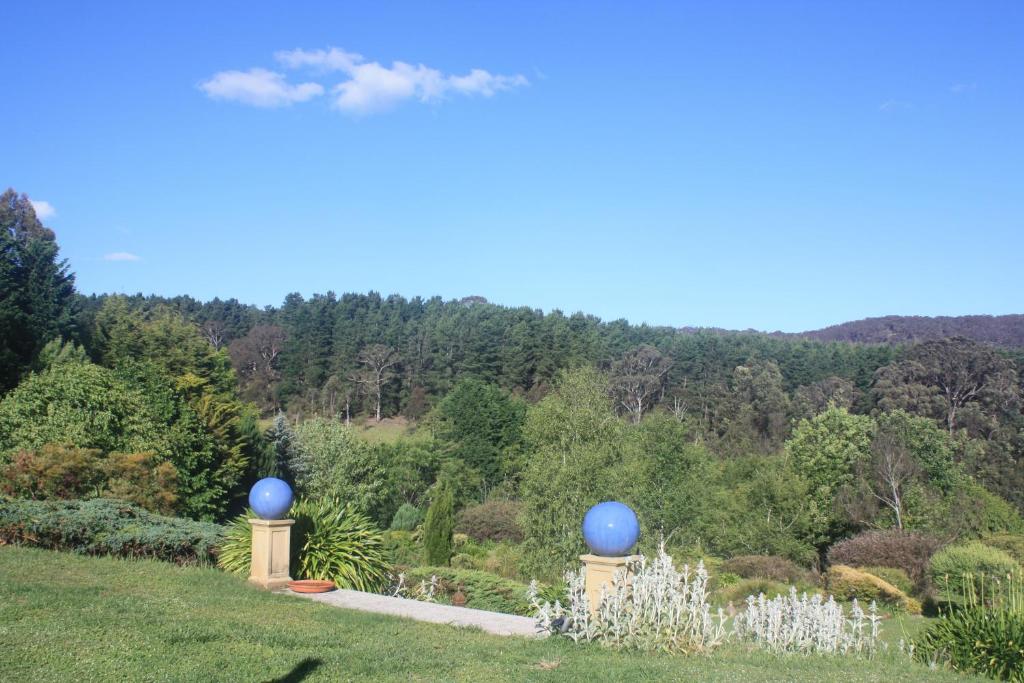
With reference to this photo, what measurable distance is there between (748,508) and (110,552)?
2234cm

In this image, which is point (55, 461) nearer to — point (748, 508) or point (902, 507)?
point (748, 508)

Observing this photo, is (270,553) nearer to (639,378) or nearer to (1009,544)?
(1009,544)

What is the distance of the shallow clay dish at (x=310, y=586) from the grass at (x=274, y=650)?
1.14 m

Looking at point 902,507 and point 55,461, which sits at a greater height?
point 55,461

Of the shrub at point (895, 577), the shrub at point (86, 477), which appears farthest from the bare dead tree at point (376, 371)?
the shrub at point (86, 477)

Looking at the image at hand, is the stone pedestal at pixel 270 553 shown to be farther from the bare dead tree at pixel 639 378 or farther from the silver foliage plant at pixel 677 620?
the bare dead tree at pixel 639 378

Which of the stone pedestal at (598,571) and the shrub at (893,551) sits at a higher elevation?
the stone pedestal at (598,571)

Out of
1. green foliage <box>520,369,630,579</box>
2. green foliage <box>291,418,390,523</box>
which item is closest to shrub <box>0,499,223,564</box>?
green foliage <box>520,369,630,579</box>

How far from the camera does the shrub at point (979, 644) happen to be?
704 cm

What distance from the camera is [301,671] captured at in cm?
583

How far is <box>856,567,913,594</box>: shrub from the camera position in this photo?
20.7 meters

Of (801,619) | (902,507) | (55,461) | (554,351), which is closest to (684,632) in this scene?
(801,619)

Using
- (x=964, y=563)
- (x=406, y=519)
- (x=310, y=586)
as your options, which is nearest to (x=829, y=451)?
(x=406, y=519)

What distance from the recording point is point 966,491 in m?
29.7
